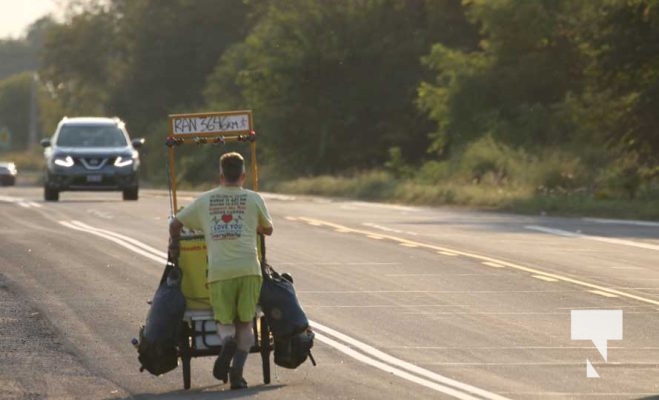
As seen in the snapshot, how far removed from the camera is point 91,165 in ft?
130

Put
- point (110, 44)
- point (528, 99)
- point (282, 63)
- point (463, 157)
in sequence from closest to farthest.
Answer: point (463, 157) < point (528, 99) < point (282, 63) < point (110, 44)

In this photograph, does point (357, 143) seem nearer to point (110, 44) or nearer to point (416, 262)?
point (110, 44)

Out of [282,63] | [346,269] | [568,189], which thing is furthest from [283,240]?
[282,63]

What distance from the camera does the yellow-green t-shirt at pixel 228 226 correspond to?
41.4 ft

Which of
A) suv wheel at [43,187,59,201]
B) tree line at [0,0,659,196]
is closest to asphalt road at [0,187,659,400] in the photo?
suv wheel at [43,187,59,201]

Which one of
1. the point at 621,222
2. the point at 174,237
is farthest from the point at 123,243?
the point at 174,237

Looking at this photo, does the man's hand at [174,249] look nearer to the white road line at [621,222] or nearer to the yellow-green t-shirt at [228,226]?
the yellow-green t-shirt at [228,226]

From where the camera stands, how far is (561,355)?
14195 millimetres

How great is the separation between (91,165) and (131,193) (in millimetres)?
1211

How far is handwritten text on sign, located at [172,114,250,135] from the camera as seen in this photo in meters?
14.2

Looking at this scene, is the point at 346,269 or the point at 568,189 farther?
the point at 568,189

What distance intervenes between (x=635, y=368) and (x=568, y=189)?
29.9 metres

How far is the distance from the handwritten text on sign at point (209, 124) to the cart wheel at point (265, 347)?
5.83 feet

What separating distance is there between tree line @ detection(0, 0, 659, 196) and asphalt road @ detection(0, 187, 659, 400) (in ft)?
32.4
